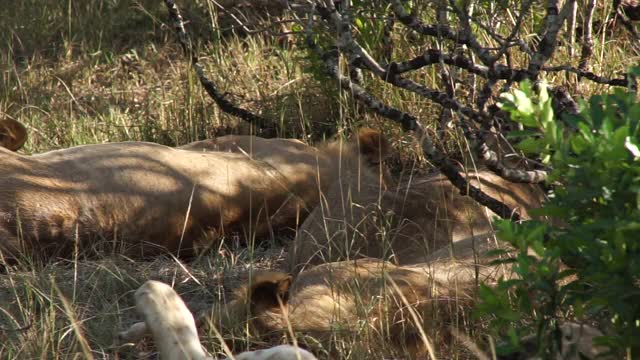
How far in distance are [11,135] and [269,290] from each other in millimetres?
2131

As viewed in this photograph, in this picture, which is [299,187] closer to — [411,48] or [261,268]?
[261,268]

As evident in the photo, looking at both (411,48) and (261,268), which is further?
(411,48)

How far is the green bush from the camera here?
2.25 metres

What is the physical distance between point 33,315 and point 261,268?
121 cm

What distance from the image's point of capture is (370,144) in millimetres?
4625

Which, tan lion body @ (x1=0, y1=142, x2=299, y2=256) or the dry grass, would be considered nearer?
the dry grass

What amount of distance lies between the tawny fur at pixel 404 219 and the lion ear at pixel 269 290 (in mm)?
584

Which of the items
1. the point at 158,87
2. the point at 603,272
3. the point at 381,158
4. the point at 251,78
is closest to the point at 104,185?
the point at 381,158

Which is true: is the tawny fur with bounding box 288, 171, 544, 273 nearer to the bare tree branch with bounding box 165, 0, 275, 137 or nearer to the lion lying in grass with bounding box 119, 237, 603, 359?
the lion lying in grass with bounding box 119, 237, 603, 359

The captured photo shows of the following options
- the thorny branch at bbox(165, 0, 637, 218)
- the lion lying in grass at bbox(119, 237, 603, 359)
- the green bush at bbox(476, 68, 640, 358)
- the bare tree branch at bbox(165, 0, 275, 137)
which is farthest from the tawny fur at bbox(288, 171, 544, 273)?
the green bush at bbox(476, 68, 640, 358)

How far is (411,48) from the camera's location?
5.23m

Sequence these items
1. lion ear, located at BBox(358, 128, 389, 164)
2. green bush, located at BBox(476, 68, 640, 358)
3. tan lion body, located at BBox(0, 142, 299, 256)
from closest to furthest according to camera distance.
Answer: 1. green bush, located at BBox(476, 68, 640, 358)
2. tan lion body, located at BBox(0, 142, 299, 256)
3. lion ear, located at BBox(358, 128, 389, 164)

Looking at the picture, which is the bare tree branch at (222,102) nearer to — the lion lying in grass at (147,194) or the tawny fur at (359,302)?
the lion lying in grass at (147,194)

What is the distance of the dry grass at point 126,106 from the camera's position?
3.26m
